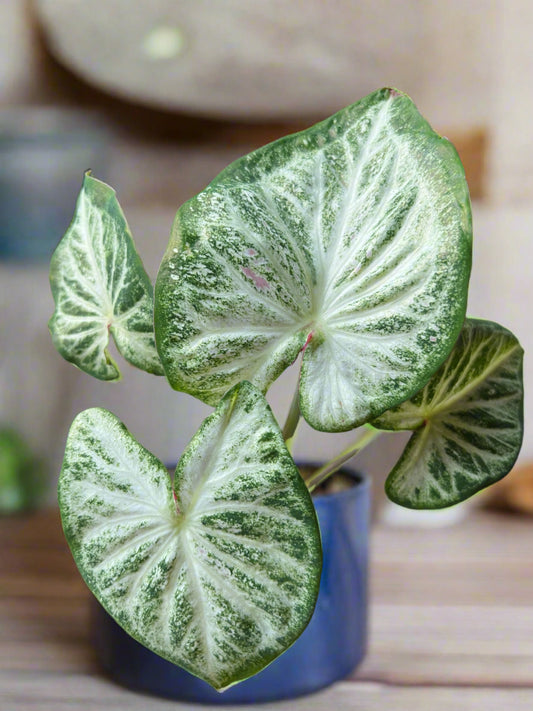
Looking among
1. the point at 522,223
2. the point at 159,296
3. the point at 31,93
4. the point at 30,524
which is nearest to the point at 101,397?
the point at 30,524

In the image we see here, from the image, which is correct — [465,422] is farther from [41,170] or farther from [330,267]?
[41,170]

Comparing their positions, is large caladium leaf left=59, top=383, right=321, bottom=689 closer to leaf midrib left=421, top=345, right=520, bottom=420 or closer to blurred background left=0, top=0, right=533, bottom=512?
leaf midrib left=421, top=345, right=520, bottom=420

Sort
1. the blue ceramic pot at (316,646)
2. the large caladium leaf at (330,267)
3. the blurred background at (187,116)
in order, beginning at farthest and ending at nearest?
1. the blurred background at (187,116)
2. the blue ceramic pot at (316,646)
3. the large caladium leaf at (330,267)

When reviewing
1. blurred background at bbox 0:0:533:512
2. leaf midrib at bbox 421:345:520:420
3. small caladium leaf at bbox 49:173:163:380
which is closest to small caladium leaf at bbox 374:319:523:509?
leaf midrib at bbox 421:345:520:420

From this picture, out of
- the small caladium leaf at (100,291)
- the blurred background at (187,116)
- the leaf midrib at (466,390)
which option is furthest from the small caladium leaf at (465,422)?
the blurred background at (187,116)

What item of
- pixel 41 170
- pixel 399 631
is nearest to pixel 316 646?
pixel 399 631

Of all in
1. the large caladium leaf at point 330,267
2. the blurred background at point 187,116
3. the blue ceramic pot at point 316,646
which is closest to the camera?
the large caladium leaf at point 330,267

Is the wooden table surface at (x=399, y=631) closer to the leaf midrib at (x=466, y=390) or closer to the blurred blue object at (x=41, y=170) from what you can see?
the leaf midrib at (x=466, y=390)
